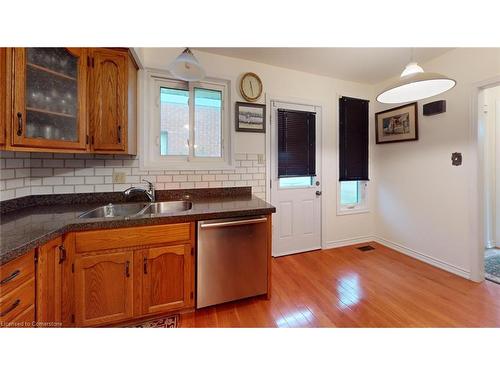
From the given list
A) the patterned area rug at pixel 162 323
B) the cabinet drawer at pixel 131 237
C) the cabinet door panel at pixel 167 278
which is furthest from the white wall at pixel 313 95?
the patterned area rug at pixel 162 323

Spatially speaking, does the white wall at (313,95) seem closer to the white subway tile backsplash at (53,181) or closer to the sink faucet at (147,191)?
the sink faucet at (147,191)

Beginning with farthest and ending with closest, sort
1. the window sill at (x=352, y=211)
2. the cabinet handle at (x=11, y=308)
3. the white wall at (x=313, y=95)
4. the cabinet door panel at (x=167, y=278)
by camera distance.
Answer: the window sill at (x=352, y=211) → the white wall at (x=313, y=95) → the cabinet door panel at (x=167, y=278) → the cabinet handle at (x=11, y=308)

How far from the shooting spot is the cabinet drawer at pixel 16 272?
2.96 ft

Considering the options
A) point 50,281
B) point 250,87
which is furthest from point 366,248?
point 50,281

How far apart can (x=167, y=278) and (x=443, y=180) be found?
10.3 feet

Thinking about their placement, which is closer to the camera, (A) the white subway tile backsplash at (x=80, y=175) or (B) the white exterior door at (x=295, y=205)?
(A) the white subway tile backsplash at (x=80, y=175)

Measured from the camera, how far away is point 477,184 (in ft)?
7.16

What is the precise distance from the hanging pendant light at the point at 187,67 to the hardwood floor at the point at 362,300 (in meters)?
1.95

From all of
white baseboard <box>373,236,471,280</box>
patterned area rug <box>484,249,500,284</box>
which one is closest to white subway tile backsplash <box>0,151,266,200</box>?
white baseboard <box>373,236,471,280</box>

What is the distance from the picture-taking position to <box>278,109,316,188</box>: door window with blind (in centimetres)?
277

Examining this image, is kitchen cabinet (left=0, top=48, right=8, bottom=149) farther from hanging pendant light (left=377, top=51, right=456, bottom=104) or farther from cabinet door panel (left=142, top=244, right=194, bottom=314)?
hanging pendant light (left=377, top=51, right=456, bottom=104)

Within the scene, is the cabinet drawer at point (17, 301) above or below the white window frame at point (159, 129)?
below
